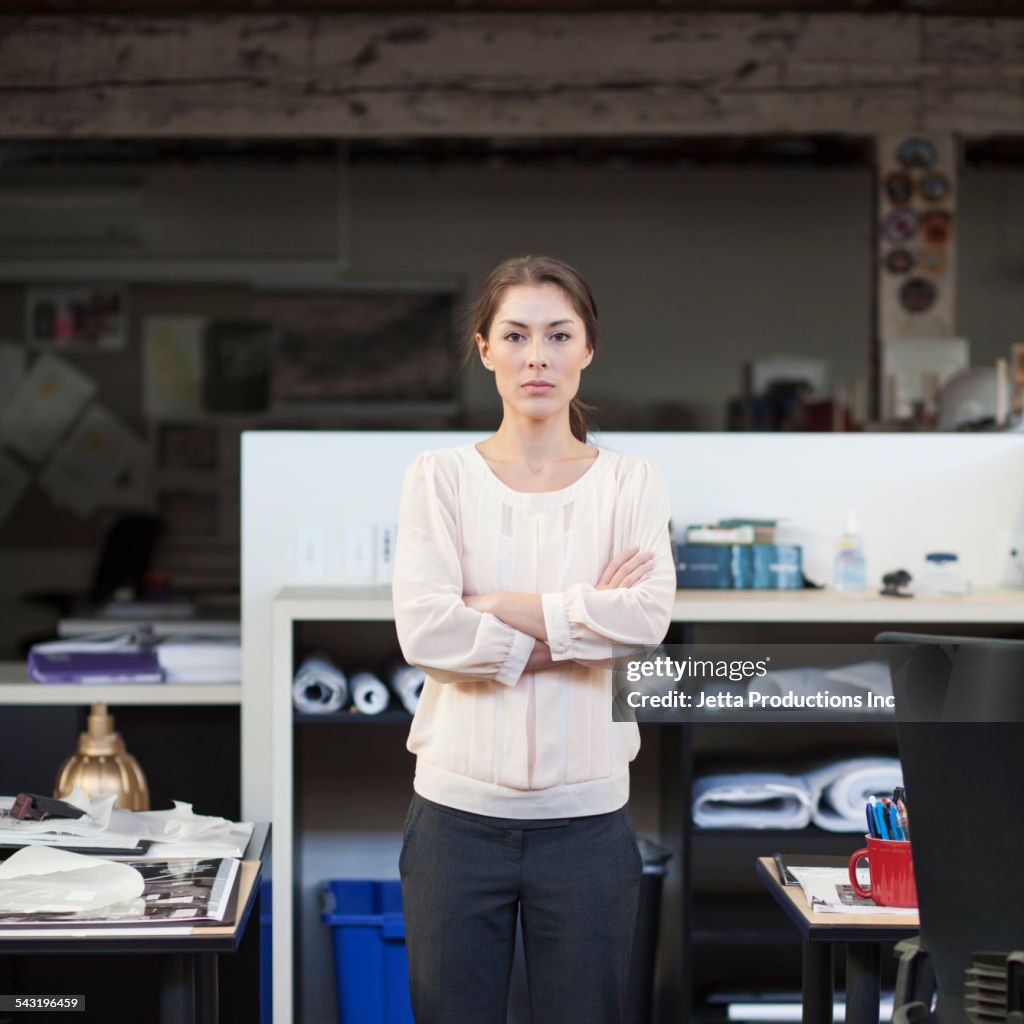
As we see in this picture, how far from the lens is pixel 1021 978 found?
1366 mm

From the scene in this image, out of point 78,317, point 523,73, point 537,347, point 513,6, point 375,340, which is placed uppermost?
point 513,6

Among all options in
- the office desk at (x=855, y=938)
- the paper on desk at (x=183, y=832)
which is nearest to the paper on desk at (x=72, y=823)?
the paper on desk at (x=183, y=832)

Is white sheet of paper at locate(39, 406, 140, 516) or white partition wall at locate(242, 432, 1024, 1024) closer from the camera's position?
white partition wall at locate(242, 432, 1024, 1024)

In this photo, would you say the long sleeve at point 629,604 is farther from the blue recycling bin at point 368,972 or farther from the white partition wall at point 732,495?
the blue recycling bin at point 368,972

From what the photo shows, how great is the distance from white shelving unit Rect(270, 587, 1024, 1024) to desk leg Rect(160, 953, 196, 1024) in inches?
32.9

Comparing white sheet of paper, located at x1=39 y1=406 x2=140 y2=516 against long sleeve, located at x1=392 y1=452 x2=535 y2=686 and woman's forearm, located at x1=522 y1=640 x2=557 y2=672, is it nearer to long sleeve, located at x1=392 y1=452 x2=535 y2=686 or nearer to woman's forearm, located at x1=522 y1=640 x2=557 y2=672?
long sleeve, located at x1=392 y1=452 x2=535 y2=686

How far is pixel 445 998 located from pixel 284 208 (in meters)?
4.94

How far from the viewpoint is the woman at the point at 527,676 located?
5.79ft

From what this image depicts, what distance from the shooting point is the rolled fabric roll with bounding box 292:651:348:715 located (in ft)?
9.00

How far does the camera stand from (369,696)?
276 centimetres

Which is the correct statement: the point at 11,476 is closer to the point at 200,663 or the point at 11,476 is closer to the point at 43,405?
the point at 43,405

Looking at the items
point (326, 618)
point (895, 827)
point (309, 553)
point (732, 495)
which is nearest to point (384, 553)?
point (309, 553)

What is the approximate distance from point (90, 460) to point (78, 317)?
2.29 ft

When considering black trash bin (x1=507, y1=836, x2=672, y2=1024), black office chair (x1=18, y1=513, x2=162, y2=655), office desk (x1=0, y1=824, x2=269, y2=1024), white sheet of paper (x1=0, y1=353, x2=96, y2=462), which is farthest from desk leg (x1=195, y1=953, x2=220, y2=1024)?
white sheet of paper (x1=0, y1=353, x2=96, y2=462)
